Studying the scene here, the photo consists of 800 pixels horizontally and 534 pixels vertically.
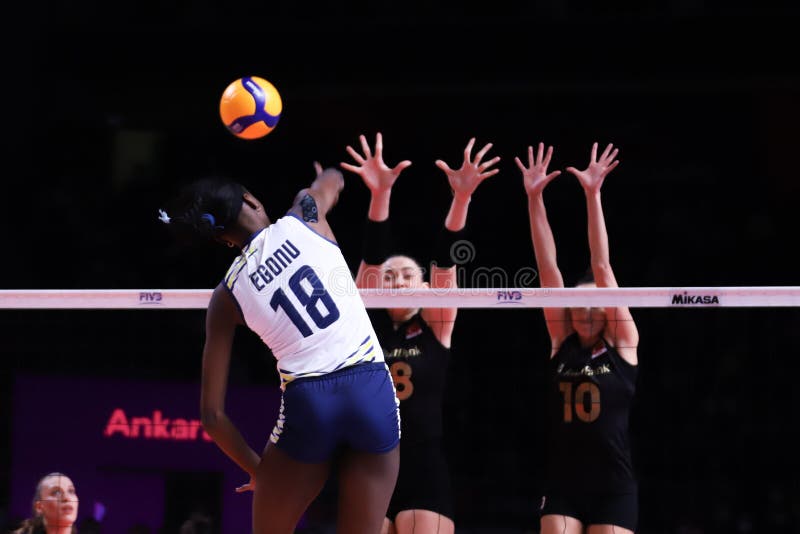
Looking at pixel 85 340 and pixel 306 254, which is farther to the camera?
pixel 85 340

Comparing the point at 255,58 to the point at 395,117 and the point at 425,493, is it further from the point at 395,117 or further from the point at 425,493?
the point at 425,493

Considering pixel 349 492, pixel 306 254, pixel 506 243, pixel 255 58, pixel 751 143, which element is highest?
pixel 255 58

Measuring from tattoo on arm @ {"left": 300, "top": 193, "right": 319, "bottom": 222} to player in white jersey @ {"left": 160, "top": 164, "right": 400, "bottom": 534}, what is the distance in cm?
16

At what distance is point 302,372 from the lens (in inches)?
141

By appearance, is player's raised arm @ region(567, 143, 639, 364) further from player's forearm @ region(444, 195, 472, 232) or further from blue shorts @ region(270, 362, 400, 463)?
blue shorts @ region(270, 362, 400, 463)

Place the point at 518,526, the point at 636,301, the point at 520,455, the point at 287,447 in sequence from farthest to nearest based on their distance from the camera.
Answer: the point at 520,455 → the point at 518,526 → the point at 636,301 → the point at 287,447

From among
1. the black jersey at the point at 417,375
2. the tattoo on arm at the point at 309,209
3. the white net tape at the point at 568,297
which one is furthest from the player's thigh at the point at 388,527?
the tattoo on arm at the point at 309,209

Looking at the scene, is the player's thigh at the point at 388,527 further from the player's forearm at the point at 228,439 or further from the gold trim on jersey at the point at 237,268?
the gold trim on jersey at the point at 237,268

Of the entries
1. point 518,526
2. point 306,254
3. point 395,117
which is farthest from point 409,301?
point 395,117

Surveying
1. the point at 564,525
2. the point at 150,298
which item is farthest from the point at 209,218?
the point at 564,525

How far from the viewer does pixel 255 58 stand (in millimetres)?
12352

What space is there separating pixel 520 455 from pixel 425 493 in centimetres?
438

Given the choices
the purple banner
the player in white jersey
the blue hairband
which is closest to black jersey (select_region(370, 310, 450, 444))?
the player in white jersey

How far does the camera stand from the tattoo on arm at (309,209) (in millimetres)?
3881
